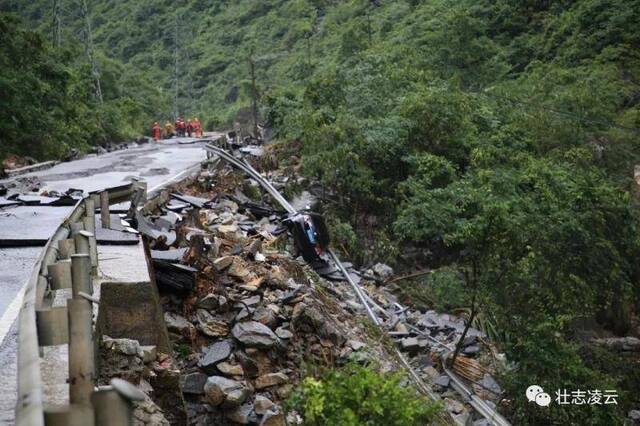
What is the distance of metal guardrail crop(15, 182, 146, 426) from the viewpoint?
1.83 m

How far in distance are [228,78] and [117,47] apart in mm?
22423

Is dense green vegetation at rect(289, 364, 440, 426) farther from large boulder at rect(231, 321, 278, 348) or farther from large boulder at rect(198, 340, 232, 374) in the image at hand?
large boulder at rect(231, 321, 278, 348)

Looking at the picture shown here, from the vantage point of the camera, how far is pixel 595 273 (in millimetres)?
11906

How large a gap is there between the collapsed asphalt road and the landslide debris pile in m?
1.01

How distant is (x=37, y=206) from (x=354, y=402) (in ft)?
20.6

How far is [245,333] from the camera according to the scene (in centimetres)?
653

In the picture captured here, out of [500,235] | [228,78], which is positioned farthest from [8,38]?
[228,78]

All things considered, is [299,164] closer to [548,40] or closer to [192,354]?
[192,354]

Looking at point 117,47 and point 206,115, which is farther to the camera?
point 117,47

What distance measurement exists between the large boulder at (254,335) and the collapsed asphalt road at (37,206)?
2167mm

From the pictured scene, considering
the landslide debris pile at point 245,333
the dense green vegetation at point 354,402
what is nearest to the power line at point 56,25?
the landslide debris pile at point 245,333

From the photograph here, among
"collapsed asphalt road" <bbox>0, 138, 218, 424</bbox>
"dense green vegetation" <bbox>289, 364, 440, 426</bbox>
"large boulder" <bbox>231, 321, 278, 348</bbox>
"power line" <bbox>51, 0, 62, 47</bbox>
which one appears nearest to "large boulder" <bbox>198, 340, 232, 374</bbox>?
"large boulder" <bbox>231, 321, 278, 348</bbox>

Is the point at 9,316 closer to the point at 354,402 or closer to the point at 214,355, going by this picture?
the point at 214,355

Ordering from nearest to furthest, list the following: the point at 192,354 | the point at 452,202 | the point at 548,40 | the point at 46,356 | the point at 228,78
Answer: the point at 46,356 < the point at 192,354 < the point at 452,202 < the point at 548,40 < the point at 228,78
